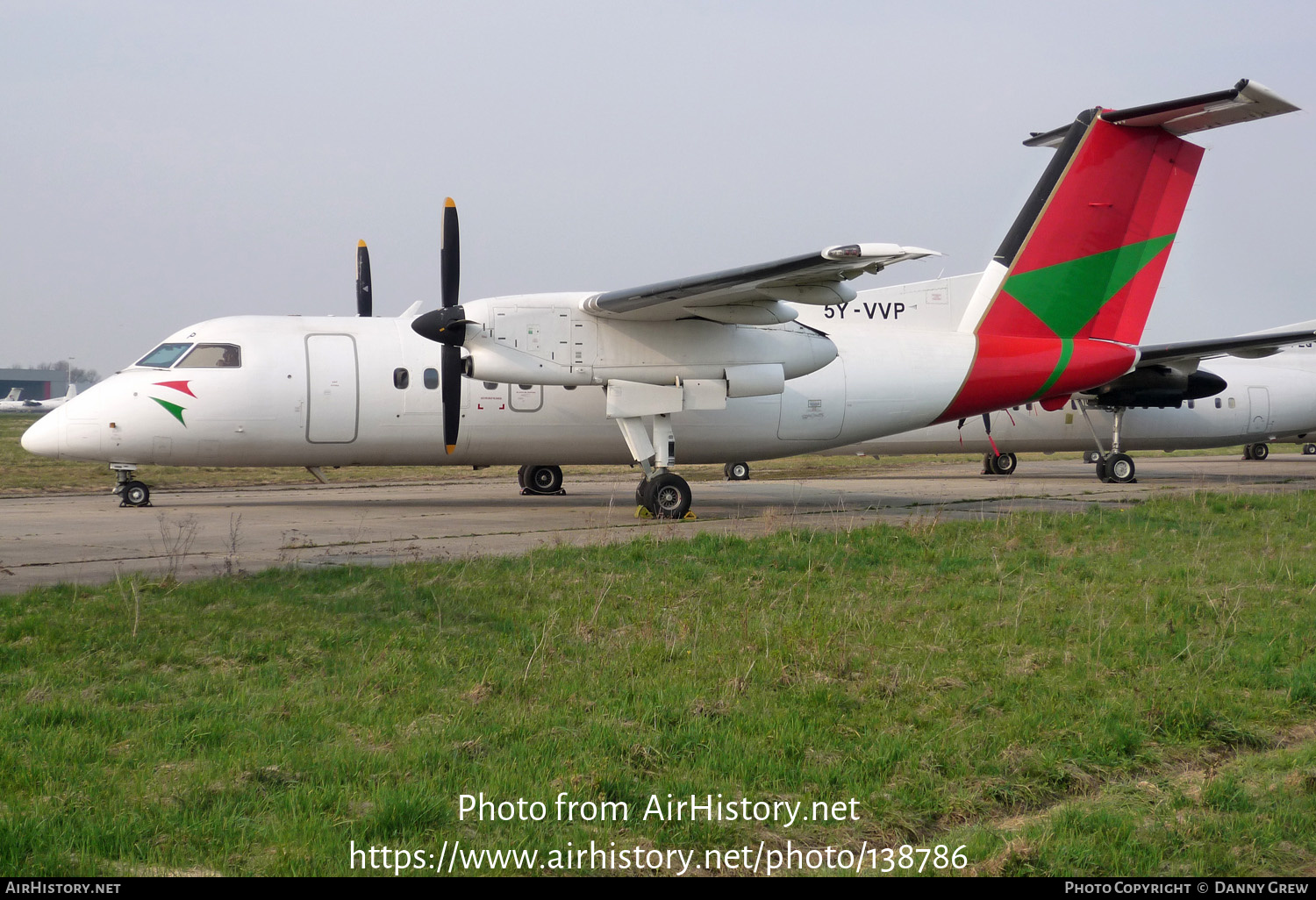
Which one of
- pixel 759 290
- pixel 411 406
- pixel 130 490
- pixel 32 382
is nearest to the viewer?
pixel 759 290

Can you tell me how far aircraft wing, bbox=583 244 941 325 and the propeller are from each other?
1.91 metres

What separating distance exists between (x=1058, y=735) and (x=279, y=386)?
1335cm

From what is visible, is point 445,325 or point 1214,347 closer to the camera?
point 445,325

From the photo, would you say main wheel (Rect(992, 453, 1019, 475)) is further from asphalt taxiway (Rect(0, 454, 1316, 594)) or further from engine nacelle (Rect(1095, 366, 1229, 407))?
engine nacelle (Rect(1095, 366, 1229, 407))

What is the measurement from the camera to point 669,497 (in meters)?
15.3

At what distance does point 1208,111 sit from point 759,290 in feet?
30.0

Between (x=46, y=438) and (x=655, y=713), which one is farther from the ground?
(x=46, y=438)

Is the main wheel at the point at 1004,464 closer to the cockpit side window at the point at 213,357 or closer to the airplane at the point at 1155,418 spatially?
the airplane at the point at 1155,418

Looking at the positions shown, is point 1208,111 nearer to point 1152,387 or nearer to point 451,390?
point 1152,387

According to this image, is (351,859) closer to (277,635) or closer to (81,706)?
(81,706)

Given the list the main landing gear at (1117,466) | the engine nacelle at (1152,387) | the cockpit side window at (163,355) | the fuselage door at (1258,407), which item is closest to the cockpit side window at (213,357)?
the cockpit side window at (163,355)

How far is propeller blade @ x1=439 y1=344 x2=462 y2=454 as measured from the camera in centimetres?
1459

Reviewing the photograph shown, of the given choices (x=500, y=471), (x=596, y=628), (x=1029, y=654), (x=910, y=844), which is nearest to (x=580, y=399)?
(x=596, y=628)

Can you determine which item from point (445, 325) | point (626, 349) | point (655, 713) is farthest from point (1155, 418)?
point (655, 713)
